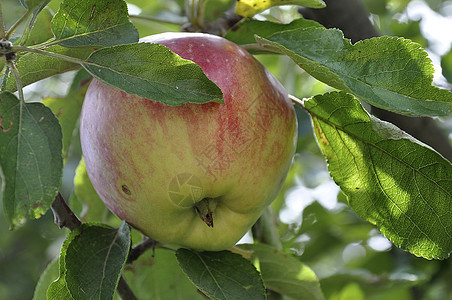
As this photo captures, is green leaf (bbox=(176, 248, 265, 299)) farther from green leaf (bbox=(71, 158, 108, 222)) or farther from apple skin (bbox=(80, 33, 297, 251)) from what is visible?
green leaf (bbox=(71, 158, 108, 222))

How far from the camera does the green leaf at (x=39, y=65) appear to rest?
648 millimetres

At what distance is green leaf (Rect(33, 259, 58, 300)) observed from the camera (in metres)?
0.89

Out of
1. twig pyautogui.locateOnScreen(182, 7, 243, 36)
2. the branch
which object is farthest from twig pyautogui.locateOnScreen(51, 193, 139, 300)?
twig pyautogui.locateOnScreen(182, 7, 243, 36)

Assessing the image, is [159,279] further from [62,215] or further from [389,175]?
[389,175]

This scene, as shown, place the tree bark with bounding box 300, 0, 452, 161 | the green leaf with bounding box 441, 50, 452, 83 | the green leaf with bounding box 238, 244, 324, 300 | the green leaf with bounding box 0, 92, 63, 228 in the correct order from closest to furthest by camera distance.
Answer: the green leaf with bounding box 0, 92, 63, 228
the green leaf with bounding box 238, 244, 324, 300
the tree bark with bounding box 300, 0, 452, 161
the green leaf with bounding box 441, 50, 452, 83

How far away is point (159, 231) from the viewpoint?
69 cm

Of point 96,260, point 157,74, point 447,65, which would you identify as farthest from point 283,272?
point 447,65

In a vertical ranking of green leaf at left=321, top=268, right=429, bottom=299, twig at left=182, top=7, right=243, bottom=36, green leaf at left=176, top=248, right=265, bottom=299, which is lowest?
green leaf at left=321, top=268, right=429, bottom=299

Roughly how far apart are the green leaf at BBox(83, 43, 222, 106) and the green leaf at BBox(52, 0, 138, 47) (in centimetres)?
5

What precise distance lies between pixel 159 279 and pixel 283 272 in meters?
0.21

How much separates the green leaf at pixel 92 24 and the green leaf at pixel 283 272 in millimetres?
397

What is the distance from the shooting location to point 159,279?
967 millimetres

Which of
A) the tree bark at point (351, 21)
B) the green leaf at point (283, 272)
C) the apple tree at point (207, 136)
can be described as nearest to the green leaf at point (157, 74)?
the apple tree at point (207, 136)

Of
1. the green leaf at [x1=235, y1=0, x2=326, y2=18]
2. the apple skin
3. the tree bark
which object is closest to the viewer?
the apple skin
